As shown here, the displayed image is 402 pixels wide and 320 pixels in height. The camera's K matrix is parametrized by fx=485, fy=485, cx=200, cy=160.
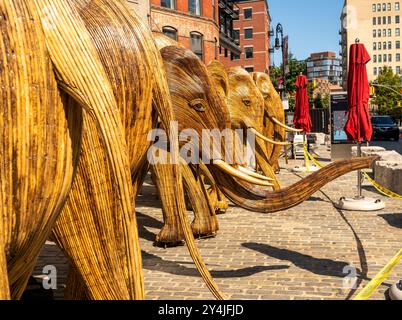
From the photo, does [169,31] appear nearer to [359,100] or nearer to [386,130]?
[386,130]

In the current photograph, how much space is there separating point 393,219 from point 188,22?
18582 mm

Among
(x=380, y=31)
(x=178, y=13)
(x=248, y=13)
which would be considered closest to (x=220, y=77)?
(x=178, y=13)

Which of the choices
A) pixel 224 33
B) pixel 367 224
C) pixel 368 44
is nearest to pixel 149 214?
pixel 367 224

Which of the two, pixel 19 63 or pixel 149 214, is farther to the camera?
pixel 149 214

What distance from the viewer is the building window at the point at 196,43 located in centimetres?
2502

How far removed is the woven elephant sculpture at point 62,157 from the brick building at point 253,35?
56.5m

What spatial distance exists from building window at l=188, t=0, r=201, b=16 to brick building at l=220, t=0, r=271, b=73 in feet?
107

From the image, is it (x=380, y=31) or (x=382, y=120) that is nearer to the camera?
(x=382, y=120)

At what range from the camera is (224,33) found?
37031 mm

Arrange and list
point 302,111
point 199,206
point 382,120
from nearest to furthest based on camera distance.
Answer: point 199,206
point 302,111
point 382,120

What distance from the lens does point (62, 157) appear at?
1.88 metres

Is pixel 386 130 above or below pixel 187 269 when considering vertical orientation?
above

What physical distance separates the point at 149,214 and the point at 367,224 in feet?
12.7
